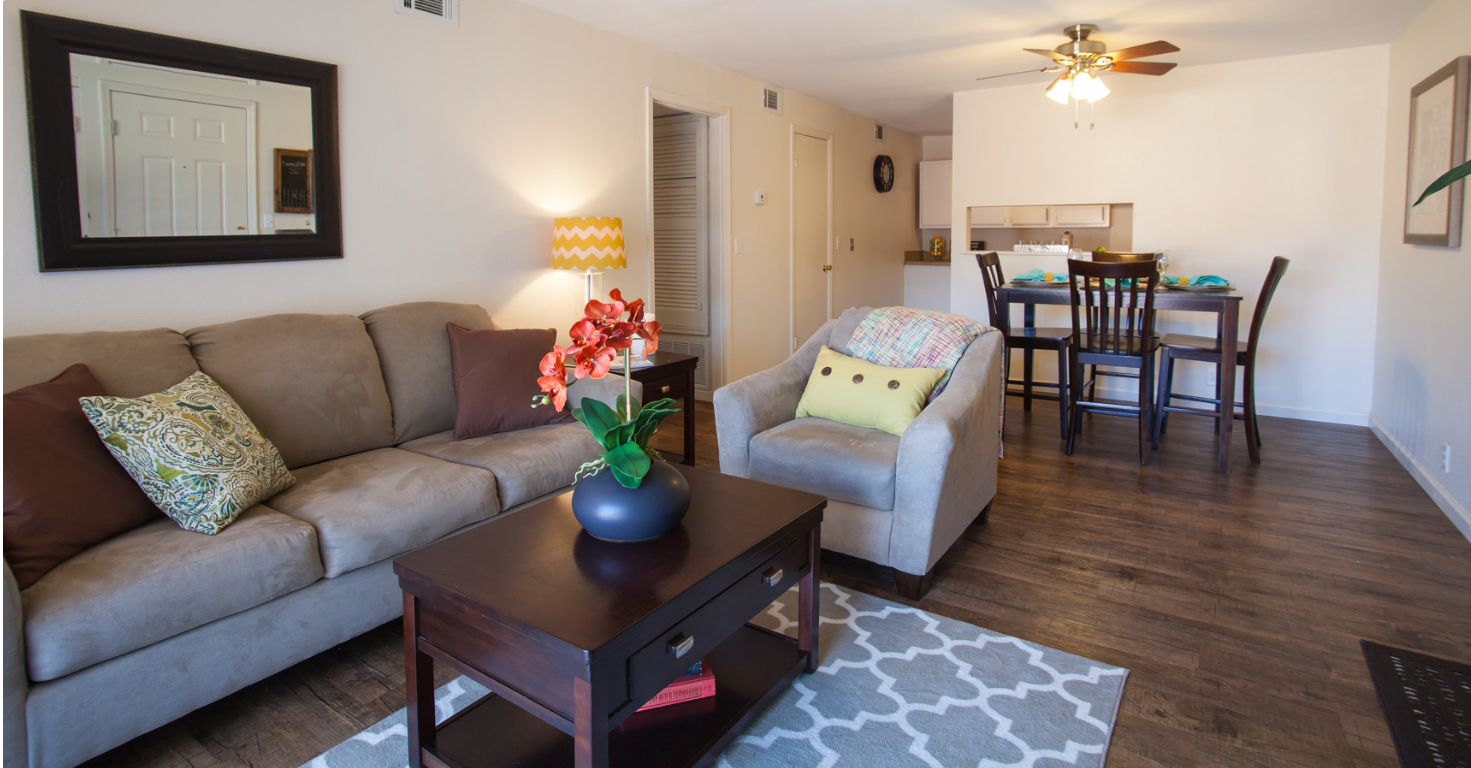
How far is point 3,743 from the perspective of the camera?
4.95 ft

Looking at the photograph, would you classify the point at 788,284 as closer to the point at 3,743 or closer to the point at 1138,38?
the point at 1138,38

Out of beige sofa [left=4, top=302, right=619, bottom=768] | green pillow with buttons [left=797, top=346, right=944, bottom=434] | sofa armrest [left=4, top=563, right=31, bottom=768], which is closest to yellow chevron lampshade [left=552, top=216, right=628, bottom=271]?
beige sofa [left=4, top=302, right=619, bottom=768]

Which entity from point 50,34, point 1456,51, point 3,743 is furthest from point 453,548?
point 1456,51

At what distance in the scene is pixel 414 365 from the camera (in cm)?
297

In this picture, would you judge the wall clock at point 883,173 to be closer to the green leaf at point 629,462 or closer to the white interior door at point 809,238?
the white interior door at point 809,238

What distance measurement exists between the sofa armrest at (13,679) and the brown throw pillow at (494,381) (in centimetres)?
144

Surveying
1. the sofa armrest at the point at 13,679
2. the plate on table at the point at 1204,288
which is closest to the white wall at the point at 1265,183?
the plate on table at the point at 1204,288

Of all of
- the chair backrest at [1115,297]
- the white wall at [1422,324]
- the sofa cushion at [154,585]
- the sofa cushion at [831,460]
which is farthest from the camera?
the chair backrest at [1115,297]

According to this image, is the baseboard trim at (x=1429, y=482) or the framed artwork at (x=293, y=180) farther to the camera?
the baseboard trim at (x=1429, y=482)

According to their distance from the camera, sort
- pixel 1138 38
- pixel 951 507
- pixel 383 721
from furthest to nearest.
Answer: pixel 1138 38, pixel 951 507, pixel 383 721

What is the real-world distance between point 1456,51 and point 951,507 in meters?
3.19

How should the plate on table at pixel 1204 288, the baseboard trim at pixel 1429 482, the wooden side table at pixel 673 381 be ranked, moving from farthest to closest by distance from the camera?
the plate on table at pixel 1204 288 → the wooden side table at pixel 673 381 → the baseboard trim at pixel 1429 482

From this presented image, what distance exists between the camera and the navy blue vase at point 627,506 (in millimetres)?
1775

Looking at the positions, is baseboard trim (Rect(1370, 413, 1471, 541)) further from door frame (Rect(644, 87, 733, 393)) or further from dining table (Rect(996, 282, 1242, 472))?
door frame (Rect(644, 87, 733, 393))
